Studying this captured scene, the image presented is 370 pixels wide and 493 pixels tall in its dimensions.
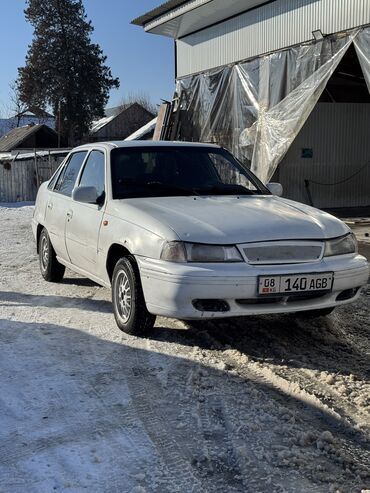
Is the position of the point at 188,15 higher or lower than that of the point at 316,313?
higher

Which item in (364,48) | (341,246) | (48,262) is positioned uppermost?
(364,48)

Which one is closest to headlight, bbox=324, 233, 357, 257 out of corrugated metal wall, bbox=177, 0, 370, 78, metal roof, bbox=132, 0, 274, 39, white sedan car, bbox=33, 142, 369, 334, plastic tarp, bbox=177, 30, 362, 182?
white sedan car, bbox=33, 142, 369, 334

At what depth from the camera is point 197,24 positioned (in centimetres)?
1588

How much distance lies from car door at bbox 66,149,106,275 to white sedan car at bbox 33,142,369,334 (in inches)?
0.5

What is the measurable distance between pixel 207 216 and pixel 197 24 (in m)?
12.6

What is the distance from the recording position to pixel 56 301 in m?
6.15

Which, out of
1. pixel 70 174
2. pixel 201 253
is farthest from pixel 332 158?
pixel 201 253

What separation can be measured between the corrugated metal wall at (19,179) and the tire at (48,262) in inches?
636

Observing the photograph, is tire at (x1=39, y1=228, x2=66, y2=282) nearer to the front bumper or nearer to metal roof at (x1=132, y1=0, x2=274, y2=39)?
the front bumper

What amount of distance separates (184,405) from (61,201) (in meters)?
3.48

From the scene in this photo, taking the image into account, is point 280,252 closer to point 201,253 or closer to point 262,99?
point 201,253

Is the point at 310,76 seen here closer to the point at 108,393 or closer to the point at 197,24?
the point at 197,24

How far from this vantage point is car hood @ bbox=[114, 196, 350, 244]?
14.3 ft

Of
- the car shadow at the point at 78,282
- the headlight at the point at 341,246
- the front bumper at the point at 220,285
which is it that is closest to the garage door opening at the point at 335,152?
the car shadow at the point at 78,282
